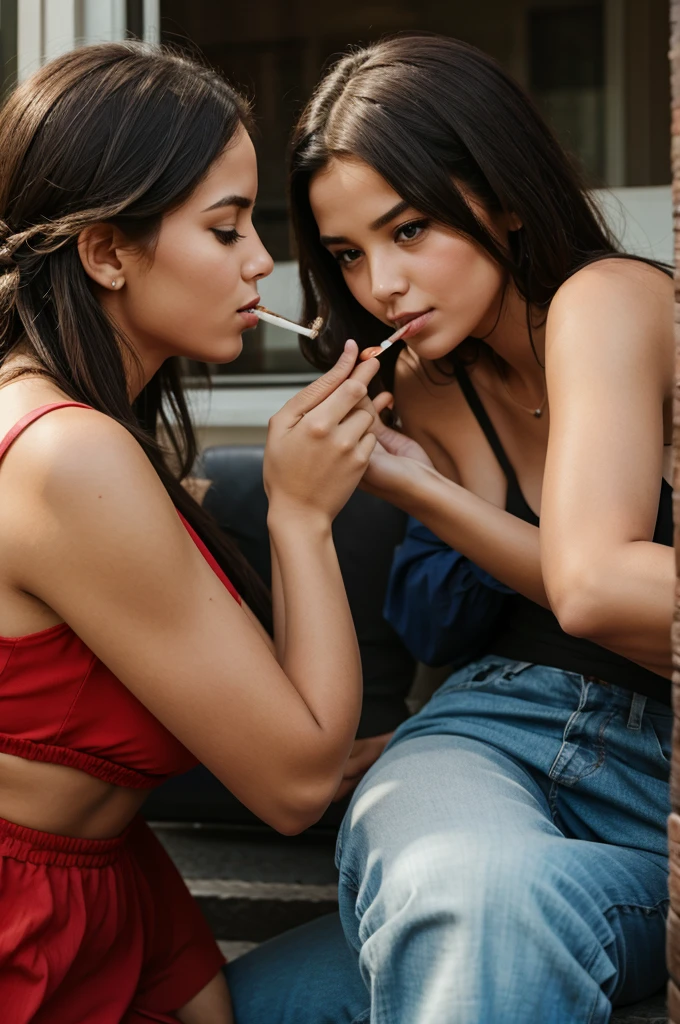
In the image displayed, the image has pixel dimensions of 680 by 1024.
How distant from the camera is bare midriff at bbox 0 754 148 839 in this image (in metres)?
1.18

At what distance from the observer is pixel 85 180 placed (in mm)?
1260

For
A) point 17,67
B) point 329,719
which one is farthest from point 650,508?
point 17,67

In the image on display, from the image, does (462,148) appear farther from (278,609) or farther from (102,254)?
(278,609)

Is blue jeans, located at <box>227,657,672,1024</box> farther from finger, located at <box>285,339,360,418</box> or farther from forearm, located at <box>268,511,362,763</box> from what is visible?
finger, located at <box>285,339,360,418</box>

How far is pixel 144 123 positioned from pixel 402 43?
17.7 inches

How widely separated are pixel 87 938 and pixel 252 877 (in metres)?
0.86

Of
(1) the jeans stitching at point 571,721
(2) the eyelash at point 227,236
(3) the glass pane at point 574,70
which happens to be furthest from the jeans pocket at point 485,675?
(3) the glass pane at point 574,70

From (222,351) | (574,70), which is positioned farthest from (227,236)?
(574,70)

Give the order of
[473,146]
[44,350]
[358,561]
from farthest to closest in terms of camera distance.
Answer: [358,561] → [473,146] → [44,350]

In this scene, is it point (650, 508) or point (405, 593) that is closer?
point (650, 508)

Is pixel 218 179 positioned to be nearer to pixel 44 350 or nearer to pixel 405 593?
pixel 44 350

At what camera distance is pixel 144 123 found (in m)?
1.28

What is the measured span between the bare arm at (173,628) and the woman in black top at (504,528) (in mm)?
116

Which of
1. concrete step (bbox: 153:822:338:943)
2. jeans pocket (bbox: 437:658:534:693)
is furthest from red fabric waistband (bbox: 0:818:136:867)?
concrete step (bbox: 153:822:338:943)
